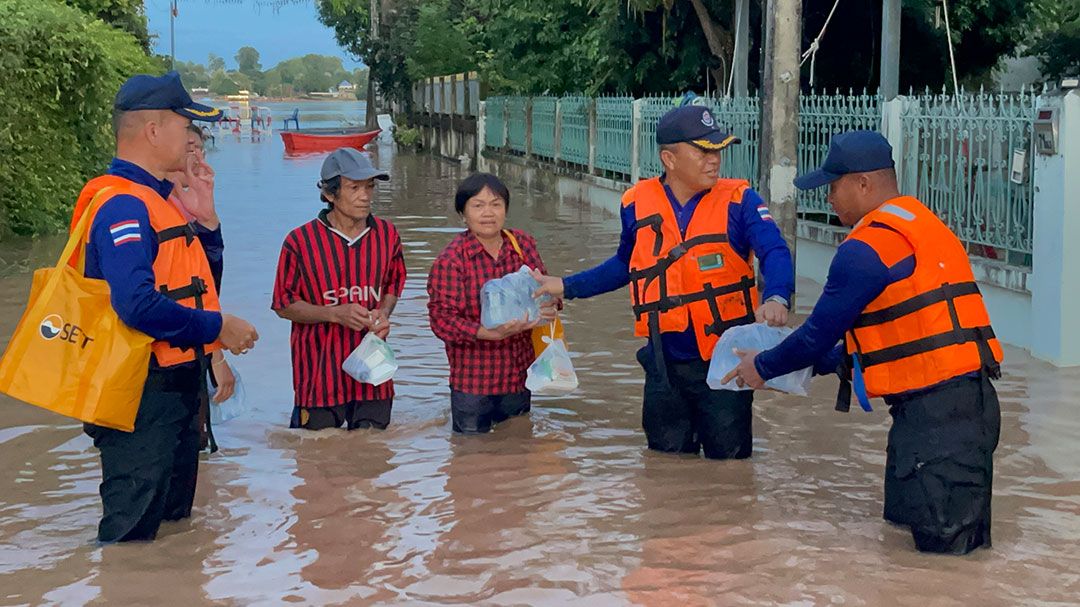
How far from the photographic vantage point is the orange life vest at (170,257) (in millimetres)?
5250

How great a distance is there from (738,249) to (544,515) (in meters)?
1.53

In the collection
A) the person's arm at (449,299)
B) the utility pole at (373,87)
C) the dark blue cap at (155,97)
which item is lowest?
the person's arm at (449,299)

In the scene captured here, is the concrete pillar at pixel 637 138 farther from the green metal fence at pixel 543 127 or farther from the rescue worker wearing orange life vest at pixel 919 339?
the rescue worker wearing orange life vest at pixel 919 339

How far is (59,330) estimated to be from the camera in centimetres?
511

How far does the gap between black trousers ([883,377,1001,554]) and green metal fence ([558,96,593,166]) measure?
60.7 ft

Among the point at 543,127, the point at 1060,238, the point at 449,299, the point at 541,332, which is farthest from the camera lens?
the point at 543,127

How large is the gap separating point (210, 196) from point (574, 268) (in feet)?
28.7

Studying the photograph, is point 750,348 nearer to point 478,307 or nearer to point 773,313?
point 773,313

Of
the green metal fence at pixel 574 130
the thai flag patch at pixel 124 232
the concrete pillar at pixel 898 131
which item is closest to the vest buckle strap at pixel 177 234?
the thai flag patch at pixel 124 232

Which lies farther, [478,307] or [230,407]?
[478,307]

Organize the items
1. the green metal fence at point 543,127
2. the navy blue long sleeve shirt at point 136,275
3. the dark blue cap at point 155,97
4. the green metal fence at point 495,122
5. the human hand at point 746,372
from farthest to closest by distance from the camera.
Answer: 1. the green metal fence at point 495,122
2. the green metal fence at point 543,127
3. the human hand at point 746,372
4. the dark blue cap at point 155,97
5. the navy blue long sleeve shirt at point 136,275

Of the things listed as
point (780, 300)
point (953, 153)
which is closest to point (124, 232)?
point (780, 300)

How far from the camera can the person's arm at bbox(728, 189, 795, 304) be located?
619 centimetres

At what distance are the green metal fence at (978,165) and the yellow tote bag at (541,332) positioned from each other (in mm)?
4036
